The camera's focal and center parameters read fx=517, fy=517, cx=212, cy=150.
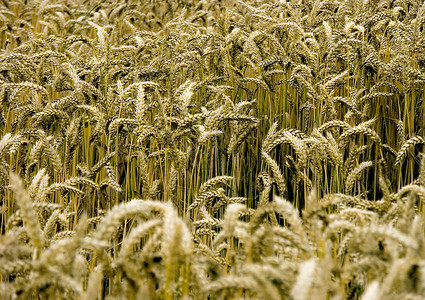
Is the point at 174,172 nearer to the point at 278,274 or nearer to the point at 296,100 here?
the point at 278,274

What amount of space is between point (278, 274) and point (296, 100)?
246 cm

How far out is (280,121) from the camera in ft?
10.5

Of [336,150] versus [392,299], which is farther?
[336,150]

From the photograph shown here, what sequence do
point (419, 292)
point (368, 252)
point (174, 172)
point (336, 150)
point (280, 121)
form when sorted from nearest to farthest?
point (419, 292) → point (368, 252) → point (336, 150) → point (174, 172) → point (280, 121)

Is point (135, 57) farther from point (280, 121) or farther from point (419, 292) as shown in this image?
point (419, 292)

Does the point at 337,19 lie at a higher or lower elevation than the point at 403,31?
higher

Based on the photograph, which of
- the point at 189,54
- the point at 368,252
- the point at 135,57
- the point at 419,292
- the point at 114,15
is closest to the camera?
the point at 419,292

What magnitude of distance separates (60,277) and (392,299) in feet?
2.27

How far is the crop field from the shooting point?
105cm

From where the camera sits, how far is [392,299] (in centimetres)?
111

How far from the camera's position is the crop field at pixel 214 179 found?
1052mm

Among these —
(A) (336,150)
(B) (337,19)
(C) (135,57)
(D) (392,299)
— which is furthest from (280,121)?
(D) (392,299)

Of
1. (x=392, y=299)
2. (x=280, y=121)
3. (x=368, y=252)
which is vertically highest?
(x=280, y=121)

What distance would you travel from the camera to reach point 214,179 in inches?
77.7
